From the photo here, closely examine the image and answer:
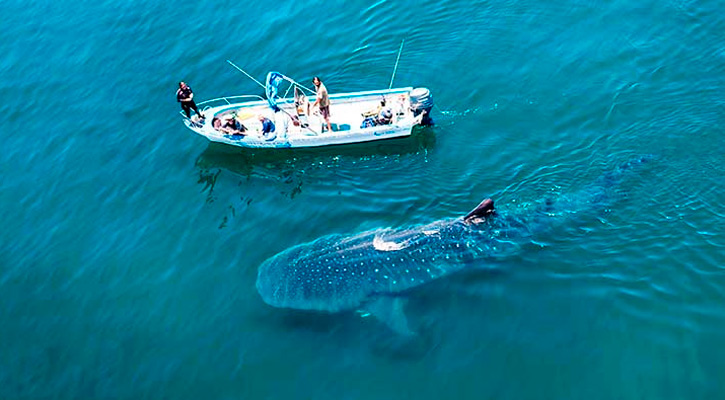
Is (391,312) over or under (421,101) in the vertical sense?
under

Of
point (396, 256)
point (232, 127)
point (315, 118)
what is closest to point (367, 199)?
point (396, 256)

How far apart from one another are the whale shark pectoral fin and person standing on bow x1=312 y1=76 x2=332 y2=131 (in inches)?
471

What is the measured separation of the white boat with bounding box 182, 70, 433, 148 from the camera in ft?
112

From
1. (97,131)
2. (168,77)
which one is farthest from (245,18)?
(97,131)

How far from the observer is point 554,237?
27.9 meters

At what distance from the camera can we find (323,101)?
3462 centimetres

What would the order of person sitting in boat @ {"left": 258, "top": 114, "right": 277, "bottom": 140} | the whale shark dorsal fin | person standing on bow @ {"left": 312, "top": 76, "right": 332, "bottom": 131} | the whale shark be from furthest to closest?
person sitting in boat @ {"left": 258, "top": 114, "right": 277, "bottom": 140} < person standing on bow @ {"left": 312, "top": 76, "right": 332, "bottom": 131} < the whale shark dorsal fin < the whale shark

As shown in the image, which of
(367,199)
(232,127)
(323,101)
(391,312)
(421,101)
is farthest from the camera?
(232,127)

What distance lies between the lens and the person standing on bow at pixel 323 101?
34125 millimetres

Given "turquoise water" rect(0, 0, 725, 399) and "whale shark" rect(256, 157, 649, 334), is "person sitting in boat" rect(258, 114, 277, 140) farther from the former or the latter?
"whale shark" rect(256, 157, 649, 334)

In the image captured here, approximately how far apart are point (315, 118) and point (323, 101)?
1322 millimetres

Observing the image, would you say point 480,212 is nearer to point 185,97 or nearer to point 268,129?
point 268,129


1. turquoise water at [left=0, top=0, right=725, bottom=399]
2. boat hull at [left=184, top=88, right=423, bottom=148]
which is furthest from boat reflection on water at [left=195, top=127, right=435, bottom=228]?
boat hull at [left=184, top=88, right=423, bottom=148]

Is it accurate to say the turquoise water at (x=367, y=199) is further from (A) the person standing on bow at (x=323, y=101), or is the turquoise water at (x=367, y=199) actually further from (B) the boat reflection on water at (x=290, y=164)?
(A) the person standing on bow at (x=323, y=101)
